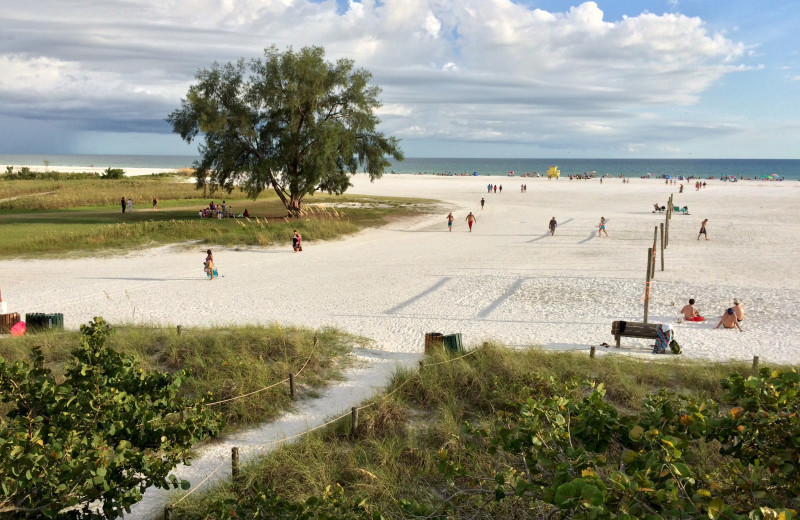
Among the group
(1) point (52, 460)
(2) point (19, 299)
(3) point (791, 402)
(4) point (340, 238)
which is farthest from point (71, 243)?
(3) point (791, 402)

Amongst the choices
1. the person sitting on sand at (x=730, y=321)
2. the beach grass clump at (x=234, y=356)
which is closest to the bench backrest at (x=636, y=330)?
the person sitting on sand at (x=730, y=321)

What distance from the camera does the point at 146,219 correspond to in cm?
3634

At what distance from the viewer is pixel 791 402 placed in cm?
461

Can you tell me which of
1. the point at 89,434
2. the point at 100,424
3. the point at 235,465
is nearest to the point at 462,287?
the point at 235,465

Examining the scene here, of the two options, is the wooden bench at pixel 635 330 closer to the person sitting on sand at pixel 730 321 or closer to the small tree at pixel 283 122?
the person sitting on sand at pixel 730 321

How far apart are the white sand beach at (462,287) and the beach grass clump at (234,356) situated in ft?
6.13

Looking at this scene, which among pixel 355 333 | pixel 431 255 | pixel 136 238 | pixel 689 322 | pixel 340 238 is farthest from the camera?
pixel 340 238

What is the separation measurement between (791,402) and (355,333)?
11367 mm

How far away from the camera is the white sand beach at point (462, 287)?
15523 millimetres

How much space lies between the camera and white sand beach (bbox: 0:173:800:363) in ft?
50.9

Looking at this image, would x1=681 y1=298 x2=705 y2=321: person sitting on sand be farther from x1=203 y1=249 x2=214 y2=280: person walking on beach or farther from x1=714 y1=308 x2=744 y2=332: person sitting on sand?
x1=203 y1=249 x2=214 y2=280: person walking on beach

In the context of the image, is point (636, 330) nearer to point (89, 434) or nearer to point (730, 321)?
point (730, 321)

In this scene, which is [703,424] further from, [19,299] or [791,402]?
[19,299]

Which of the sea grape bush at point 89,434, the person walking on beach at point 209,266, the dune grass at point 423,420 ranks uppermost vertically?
the sea grape bush at point 89,434
